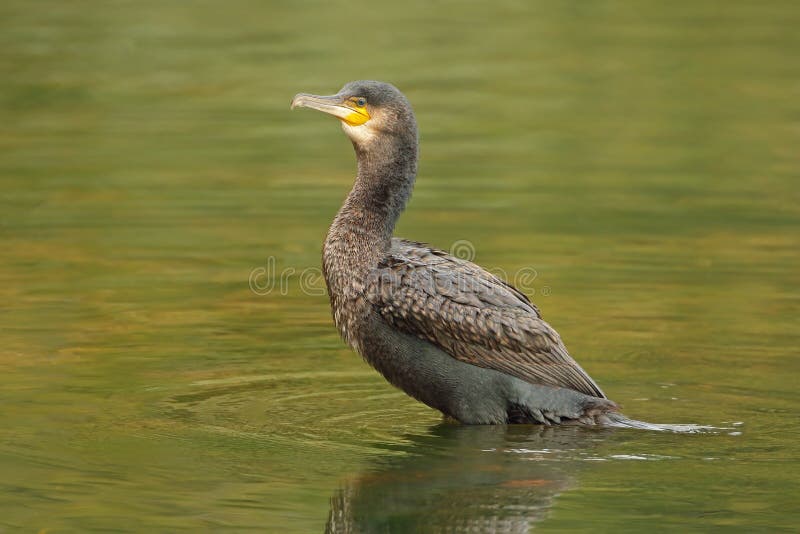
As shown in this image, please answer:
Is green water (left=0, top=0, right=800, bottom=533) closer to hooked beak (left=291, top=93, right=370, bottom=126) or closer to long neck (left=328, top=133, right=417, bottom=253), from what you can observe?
long neck (left=328, top=133, right=417, bottom=253)

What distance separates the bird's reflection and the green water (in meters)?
0.02

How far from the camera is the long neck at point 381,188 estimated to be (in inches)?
326

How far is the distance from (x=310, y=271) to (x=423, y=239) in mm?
1177

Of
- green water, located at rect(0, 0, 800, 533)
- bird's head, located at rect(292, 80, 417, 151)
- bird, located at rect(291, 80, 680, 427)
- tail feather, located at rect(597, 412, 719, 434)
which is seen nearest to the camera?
green water, located at rect(0, 0, 800, 533)

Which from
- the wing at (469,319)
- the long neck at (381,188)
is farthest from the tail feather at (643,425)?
the long neck at (381,188)

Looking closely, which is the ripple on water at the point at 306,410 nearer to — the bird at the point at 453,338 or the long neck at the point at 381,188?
the bird at the point at 453,338

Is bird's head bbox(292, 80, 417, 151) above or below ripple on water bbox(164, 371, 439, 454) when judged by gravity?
above

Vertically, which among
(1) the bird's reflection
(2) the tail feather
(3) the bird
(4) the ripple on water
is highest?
(3) the bird

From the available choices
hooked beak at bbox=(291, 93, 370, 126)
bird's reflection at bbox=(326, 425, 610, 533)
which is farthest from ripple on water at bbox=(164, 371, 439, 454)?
hooked beak at bbox=(291, 93, 370, 126)

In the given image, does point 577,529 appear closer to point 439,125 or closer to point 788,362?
point 788,362

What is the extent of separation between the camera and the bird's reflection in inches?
260

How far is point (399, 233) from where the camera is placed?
40.9 feet

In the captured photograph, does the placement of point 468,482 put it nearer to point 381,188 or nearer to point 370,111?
point 381,188

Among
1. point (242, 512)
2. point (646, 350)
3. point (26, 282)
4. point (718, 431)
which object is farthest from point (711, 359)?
point (26, 282)
